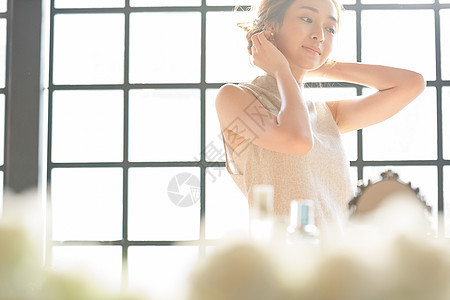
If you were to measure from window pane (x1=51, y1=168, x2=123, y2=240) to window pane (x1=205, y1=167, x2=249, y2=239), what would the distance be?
14.8 inches

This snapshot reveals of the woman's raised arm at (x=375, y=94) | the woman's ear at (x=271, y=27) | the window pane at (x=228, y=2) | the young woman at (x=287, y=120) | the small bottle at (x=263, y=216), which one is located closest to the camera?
the small bottle at (x=263, y=216)

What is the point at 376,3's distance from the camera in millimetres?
2439

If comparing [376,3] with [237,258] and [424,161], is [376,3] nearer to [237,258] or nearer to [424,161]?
[424,161]

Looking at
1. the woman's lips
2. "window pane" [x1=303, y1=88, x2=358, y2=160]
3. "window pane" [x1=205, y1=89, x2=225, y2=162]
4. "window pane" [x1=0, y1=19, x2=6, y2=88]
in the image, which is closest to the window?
"window pane" [x1=0, y1=19, x2=6, y2=88]

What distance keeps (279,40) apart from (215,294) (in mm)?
1544

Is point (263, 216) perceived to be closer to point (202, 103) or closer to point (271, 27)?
point (271, 27)

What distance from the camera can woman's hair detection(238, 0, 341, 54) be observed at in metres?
1.74

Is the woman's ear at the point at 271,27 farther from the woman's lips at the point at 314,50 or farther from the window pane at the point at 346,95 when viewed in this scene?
the window pane at the point at 346,95

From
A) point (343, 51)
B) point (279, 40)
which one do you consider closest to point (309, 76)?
point (279, 40)

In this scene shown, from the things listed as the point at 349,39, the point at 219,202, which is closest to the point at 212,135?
the point at 219,202

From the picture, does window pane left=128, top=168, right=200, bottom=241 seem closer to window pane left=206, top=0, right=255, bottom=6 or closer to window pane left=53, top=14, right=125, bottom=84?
window pane left=53, top=14, right=125, bottom=84

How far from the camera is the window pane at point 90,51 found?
250cm

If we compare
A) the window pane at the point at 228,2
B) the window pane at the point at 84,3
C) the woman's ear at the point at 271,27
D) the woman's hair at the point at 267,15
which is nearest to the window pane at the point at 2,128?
the window pane at the point at 84,3

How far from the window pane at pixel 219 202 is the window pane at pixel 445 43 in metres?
0.98
